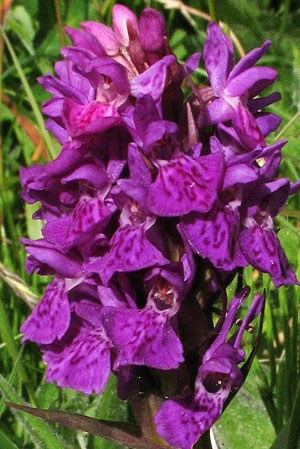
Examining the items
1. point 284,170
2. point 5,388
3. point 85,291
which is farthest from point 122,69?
point 284,170

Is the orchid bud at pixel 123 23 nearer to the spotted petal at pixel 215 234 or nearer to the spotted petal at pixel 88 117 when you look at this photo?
the spotted petal at pixel 88 117

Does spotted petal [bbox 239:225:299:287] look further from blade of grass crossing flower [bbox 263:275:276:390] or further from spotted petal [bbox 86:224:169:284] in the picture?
blade of grass crossing flower [bbox 263:275:276:390]

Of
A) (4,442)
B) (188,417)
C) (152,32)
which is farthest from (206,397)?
(152,32)

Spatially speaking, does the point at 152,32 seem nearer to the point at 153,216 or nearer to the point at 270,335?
the point at 153,216

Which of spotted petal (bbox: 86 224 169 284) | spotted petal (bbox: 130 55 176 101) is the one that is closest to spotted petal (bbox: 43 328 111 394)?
spotted petal (bbox: 86 224 169 284)

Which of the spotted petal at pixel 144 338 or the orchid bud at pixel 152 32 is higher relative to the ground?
the orchid bud at pixel 152 32

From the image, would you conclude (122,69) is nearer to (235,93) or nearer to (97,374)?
(235,93)

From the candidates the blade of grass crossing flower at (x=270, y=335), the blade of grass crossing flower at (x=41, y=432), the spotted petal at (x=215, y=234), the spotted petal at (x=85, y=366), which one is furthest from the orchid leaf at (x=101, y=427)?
→ the blade of grass crossing flower at (x=270, y=335)
